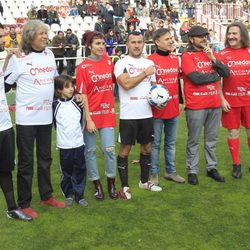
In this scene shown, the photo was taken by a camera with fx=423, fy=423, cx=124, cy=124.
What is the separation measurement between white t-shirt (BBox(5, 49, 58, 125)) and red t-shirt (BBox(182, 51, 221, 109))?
169cm

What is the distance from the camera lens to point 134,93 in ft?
15.9

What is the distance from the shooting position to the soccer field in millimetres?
4023

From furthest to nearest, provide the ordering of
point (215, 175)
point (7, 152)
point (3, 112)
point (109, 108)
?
point (215, 175) → point (109, 108) → point (7, 152) → point (3, 112)

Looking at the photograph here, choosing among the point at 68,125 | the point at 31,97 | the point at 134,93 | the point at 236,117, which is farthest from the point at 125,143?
the point at 236,117

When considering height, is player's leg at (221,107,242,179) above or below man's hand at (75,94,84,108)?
below

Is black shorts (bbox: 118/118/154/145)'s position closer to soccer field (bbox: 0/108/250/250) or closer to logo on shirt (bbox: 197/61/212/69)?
soccer field (bbox: 0/108/250/250)

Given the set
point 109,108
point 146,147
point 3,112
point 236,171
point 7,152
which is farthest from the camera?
point 236,171

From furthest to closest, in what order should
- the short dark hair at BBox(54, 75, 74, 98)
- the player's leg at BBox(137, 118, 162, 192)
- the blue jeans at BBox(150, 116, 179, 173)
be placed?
the blue jeans at BBox(150, 116, 179, 173)
the player's leg at BBox(137, 118, 162, 192)
the short dark hair at BBox(54, 75, 74, 98)

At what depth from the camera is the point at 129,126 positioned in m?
4.86

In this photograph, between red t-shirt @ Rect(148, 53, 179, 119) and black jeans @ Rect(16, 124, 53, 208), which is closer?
black jeans @ Rect(16, 124, 53, 208)

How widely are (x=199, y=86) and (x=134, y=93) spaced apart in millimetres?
912

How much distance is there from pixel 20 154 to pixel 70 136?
564mm

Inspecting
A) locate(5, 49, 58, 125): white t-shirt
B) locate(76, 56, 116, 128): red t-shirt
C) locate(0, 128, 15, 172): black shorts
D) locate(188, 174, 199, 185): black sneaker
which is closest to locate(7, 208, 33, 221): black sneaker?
locate(0, 128, 15, 172): black shorts

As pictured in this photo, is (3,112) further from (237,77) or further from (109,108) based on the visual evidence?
(237,77)
